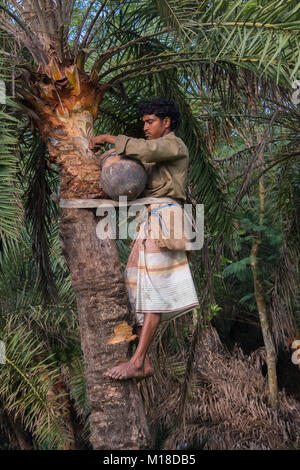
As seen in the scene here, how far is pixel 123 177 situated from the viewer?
3.46 meters

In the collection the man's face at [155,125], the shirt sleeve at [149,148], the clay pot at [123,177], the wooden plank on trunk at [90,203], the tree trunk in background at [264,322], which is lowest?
the tree trunk in background at [264,322]

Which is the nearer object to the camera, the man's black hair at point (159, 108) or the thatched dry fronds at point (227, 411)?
the man's black hair at point (159, 108)

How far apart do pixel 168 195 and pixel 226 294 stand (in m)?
9.61

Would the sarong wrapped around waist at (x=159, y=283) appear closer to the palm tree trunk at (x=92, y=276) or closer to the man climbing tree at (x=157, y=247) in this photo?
the man climbing tree at (x=157, y=247)

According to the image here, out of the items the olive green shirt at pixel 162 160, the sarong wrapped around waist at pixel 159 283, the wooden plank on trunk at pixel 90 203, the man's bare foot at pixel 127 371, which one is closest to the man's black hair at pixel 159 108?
the olive green shirt at pixel 162 160

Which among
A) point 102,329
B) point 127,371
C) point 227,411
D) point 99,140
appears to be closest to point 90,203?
point 99,140

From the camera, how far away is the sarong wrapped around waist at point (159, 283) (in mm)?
3529

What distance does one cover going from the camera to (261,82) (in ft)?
14.7

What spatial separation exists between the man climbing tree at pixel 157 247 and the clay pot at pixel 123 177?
7 centimetres

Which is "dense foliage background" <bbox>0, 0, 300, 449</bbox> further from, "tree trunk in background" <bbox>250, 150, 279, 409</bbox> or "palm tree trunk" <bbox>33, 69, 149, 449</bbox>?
"palm tree trunk" <bbox>33, 69, 149, 449</bbox>

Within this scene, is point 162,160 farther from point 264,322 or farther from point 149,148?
point 264,322

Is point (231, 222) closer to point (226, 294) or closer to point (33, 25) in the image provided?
point (33, 25)

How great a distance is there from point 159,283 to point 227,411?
6357mm
